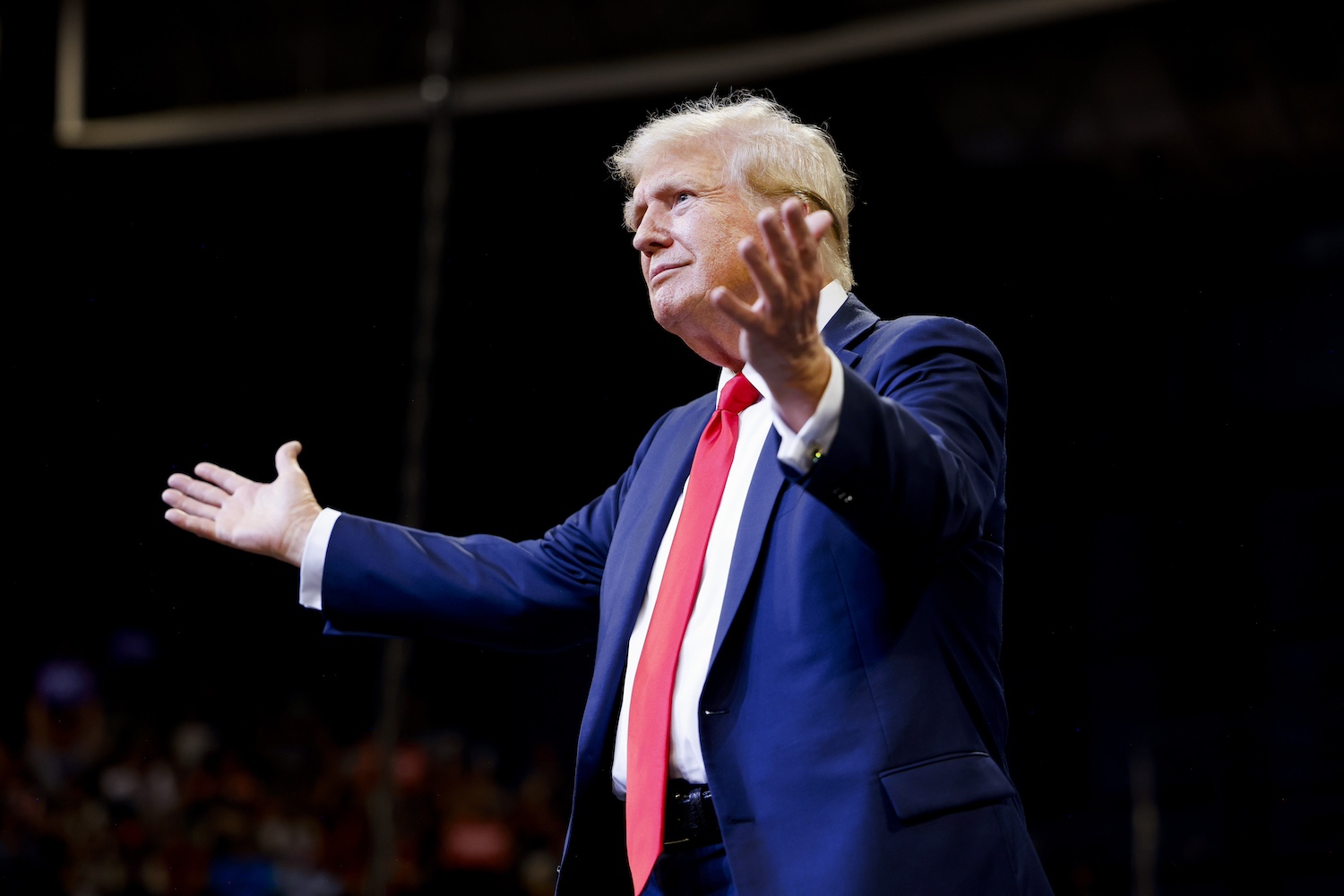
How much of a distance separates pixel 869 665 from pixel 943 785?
0.35 ft

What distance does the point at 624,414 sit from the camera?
536 centimetres

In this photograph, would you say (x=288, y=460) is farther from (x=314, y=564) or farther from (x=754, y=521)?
(x=754, y=521)

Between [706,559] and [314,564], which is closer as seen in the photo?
[706,559]

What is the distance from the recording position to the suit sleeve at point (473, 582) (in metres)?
1.30

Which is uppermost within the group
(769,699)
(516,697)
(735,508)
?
(735,508)

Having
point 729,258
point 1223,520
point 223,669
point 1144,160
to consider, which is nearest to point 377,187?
point 223,669

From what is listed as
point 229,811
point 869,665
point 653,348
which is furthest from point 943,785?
point 653,348

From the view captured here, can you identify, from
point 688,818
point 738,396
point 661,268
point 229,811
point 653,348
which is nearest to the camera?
point 688,818

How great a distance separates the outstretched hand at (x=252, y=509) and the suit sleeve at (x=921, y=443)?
0.64 m

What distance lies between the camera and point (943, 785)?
3.03ft

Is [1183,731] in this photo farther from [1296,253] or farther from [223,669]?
[223,669]

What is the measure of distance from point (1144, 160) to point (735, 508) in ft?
13.7

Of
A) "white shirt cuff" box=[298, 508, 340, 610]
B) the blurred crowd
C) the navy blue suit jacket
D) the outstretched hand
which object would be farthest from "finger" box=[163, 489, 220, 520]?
the blurred crowd

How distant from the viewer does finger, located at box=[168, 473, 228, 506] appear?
4.44 ft
